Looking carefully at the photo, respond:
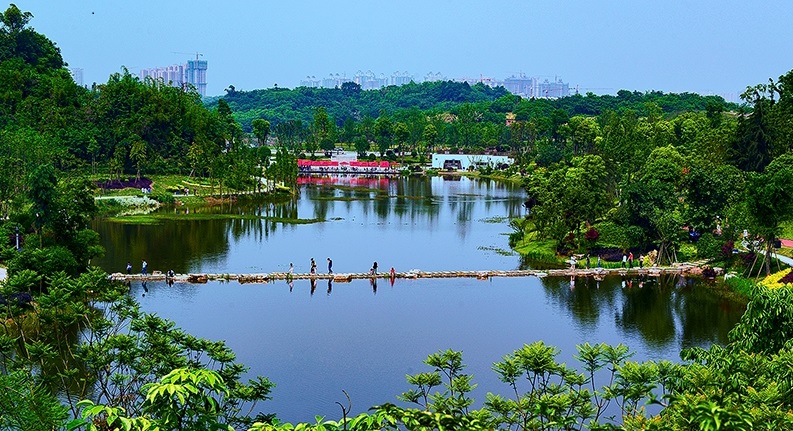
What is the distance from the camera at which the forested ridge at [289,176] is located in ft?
34.1

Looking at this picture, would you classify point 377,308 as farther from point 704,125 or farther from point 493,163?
point 493,163

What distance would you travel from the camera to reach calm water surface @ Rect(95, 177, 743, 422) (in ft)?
66.4

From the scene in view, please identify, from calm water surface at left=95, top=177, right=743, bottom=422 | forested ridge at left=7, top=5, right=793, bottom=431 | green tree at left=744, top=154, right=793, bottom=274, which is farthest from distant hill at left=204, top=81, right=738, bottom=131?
green tree at left=744, top=154, right=793, bottom=274

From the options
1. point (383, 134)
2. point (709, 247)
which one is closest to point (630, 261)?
point (709, 247)

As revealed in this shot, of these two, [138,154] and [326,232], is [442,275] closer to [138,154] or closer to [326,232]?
[326,232]

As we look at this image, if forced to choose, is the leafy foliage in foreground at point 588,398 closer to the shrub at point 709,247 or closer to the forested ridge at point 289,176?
the forested ridge at point 289,176

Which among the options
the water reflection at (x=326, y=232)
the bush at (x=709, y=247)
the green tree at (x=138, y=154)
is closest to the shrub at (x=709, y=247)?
the bush at (x=709, y=247)

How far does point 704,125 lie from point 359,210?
949 inches

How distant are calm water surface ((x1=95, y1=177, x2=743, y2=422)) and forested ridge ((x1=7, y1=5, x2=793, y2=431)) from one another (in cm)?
170

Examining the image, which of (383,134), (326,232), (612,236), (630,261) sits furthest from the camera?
(383,134)

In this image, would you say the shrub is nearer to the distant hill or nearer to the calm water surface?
the calm water surface

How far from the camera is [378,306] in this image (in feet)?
87.7

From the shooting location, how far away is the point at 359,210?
5266 centimetres

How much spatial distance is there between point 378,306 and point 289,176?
130ft
